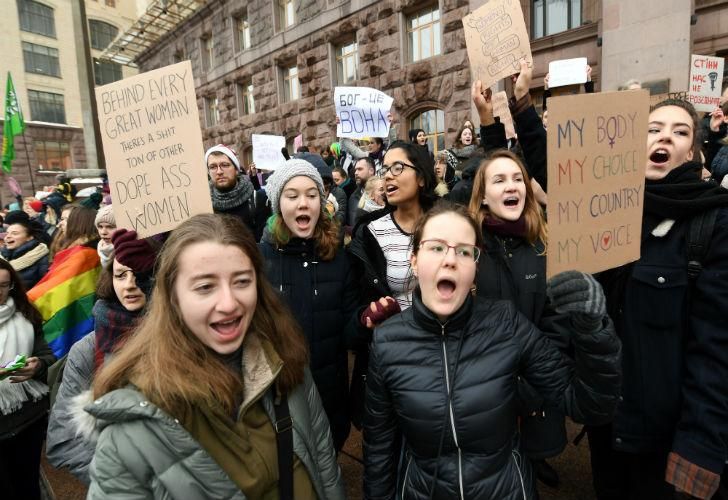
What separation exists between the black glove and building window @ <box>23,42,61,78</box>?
35738 millimetres

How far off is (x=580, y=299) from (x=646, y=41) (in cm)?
827

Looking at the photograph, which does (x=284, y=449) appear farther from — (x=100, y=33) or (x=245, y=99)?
(x=100, y=33)

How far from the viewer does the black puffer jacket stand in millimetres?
1438

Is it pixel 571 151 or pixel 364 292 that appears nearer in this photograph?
pixel 571 151

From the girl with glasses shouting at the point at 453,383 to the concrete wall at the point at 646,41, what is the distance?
781cm

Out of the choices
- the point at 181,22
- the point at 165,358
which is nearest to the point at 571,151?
the point at 165,358

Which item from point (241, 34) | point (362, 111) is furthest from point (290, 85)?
point (362, 111)

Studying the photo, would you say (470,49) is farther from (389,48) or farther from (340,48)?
(340,48)

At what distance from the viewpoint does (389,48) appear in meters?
11.1

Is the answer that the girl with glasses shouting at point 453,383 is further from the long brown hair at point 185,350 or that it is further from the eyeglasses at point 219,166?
the eyeglasses at point 219,166

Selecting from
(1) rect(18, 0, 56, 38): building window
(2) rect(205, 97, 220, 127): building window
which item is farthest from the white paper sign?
(1) rect(18, 0, 56, 38): building window

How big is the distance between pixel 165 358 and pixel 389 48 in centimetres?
1148

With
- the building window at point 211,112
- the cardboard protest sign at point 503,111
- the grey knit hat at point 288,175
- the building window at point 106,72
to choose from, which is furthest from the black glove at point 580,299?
the building window at point 106,72

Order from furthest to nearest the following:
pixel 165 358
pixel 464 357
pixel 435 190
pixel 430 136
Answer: pixel 430 136, pixel 435 190, pixel 464 357, pixel 165 358
